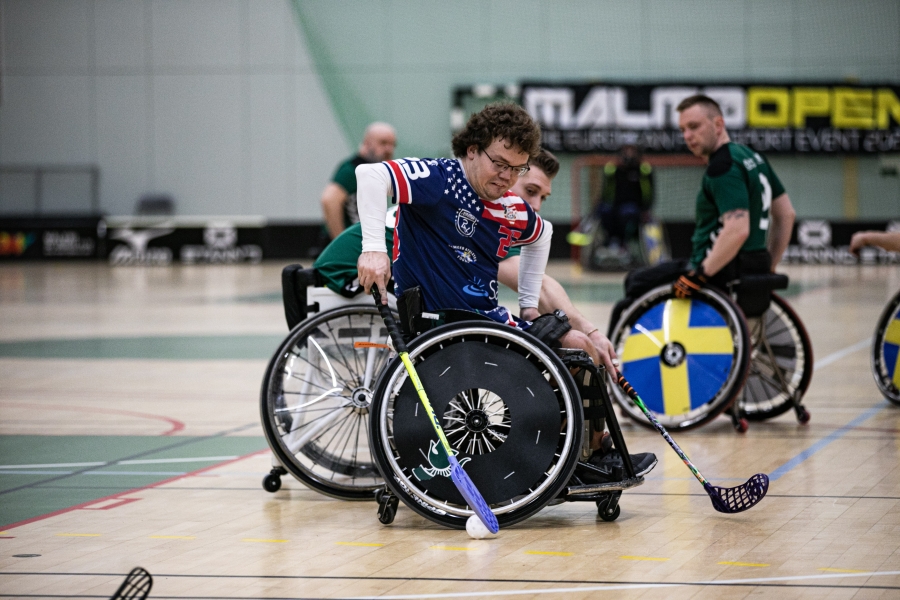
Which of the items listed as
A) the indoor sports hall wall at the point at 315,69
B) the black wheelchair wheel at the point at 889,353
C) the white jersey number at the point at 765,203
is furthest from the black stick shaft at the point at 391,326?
the indoor sports hall wall at the point at 315,69

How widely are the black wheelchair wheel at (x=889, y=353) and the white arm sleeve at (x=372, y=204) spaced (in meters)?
4.10

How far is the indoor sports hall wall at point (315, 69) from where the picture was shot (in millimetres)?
23094

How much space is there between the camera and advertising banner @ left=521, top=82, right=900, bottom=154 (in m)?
22.5

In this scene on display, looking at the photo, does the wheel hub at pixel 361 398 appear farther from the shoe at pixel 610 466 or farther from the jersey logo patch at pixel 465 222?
the shoe at pixel 610 466

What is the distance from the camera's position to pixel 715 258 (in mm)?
6566

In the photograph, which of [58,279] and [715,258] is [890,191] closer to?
[58,279]

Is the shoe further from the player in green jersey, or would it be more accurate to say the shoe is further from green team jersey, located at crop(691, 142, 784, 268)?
green team jersey, located at crop(691, 142, 784, 268)

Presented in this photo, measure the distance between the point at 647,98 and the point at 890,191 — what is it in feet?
17.6

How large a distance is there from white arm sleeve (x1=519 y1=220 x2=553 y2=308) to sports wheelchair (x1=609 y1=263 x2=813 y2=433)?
6.21 feet

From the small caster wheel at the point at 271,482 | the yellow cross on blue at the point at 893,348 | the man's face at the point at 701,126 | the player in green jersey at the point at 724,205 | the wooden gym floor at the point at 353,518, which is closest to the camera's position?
the wooden gym floor at the point at 353,518

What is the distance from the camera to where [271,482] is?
5078 millimetres

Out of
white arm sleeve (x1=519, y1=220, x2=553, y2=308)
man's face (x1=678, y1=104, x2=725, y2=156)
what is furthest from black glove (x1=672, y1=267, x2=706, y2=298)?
white arm sleeve (x1=519, y1=220, x2=553, y2=308)

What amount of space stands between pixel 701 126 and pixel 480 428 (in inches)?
126

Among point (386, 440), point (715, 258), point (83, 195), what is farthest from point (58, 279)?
point (386, 440)
